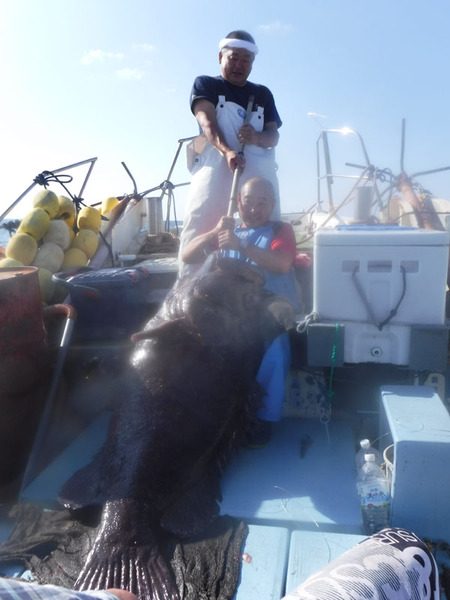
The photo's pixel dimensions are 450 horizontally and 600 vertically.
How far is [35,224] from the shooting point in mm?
5750

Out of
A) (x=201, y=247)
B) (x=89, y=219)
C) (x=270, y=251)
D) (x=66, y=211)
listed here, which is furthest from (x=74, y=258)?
(x=270, y=251)

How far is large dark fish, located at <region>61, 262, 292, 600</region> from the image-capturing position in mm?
2441

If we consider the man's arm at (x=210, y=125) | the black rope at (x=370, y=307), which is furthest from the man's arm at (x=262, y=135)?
the black rope at (x=370, y=307)

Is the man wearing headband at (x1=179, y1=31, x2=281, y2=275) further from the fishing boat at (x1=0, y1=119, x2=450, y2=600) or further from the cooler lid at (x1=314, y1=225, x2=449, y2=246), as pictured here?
the cooler lid at (x1=314, y1=225, x2=449, y2=246)

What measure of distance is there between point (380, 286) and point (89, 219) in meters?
4.19

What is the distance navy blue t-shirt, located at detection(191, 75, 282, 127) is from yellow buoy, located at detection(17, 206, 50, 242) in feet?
7.34

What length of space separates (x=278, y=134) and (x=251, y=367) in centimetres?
257

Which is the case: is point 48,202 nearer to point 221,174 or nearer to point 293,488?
point 221,174

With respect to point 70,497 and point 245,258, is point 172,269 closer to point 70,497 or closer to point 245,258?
point 245,258

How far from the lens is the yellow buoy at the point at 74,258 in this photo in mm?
5824

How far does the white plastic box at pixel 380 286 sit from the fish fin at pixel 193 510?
1.35 metres

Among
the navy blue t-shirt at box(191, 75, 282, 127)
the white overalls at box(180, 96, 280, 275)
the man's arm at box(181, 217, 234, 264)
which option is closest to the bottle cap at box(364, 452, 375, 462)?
the man's arm at box(181, 217, 234, 264)

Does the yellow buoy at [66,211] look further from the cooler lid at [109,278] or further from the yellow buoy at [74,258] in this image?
the cooler lid at [109,278]

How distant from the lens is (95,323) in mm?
4430
